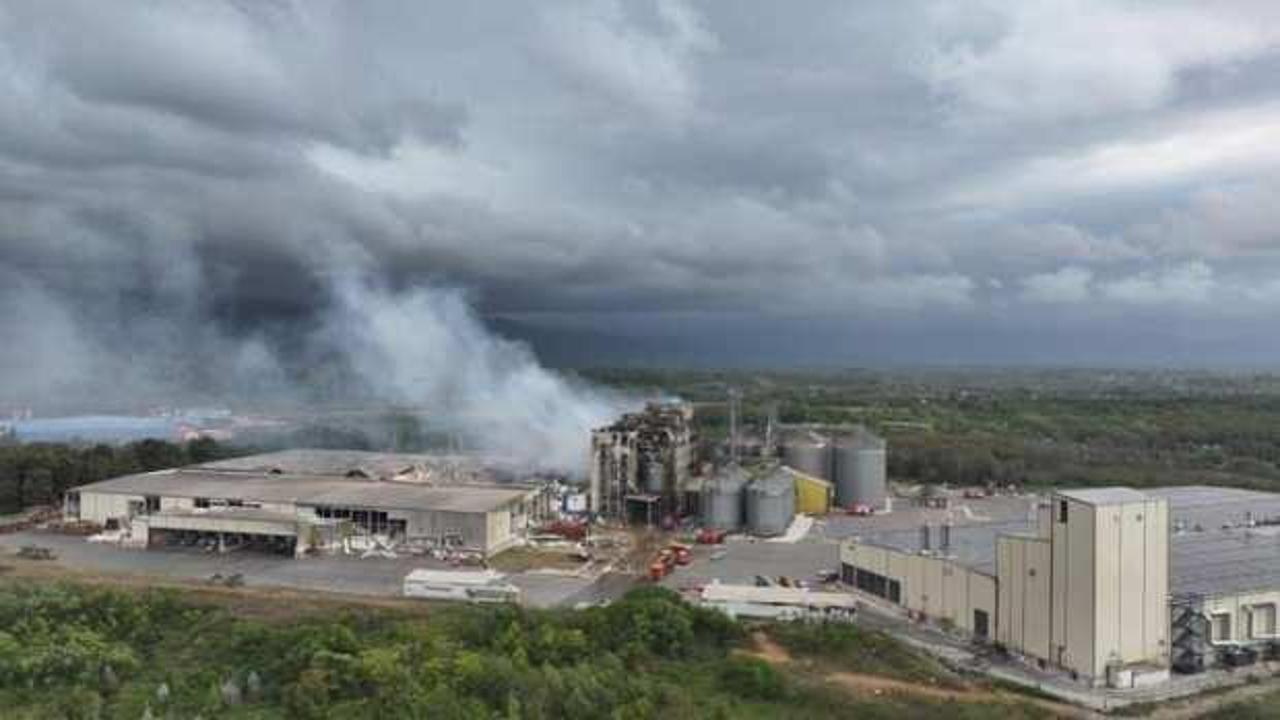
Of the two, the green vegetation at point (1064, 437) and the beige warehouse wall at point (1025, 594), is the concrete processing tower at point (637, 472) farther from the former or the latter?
the green vegetation at point (1064, 437)

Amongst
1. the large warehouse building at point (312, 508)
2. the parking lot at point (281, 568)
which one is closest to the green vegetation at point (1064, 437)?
the large warehouse building at point (312, 508)

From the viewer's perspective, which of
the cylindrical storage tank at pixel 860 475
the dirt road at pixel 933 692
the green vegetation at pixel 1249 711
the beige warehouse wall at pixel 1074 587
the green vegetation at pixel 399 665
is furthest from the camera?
the cylindrical storage tank at pixel 860 475

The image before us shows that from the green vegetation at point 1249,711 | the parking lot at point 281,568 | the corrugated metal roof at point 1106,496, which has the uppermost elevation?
the corrugated metal roof at point 1106,496

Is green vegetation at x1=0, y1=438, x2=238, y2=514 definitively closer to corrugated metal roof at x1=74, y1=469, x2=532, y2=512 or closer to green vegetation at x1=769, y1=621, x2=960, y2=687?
corrugated metal roof at x1=74, y1=469, x2=532, y2=512

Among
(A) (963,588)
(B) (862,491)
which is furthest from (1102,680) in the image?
(B) (862,491)

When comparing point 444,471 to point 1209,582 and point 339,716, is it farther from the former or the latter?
point 1209,582

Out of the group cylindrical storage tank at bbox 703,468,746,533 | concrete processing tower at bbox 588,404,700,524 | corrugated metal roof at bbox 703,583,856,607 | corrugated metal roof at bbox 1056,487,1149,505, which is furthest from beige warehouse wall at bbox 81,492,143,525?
corrugated metal roof at bbox 1056,487,1149,505
